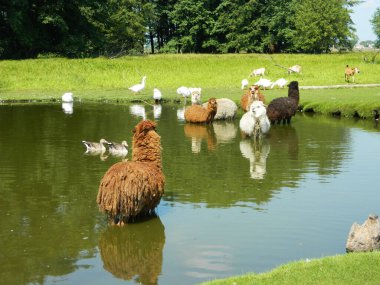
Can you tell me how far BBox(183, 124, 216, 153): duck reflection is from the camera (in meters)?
18.7

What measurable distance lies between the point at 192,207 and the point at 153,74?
39031mm

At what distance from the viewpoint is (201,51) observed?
87.2m

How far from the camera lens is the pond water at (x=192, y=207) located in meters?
8.52

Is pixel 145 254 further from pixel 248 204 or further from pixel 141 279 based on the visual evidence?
pixel 248 204

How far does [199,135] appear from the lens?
21359mm

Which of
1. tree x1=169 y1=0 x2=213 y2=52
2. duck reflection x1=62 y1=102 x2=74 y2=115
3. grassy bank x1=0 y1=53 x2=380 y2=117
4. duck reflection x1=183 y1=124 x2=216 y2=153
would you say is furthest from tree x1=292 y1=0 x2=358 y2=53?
duck reflection x1=183 y1=124 x2=216 y2=153

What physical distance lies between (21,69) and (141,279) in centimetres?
4301

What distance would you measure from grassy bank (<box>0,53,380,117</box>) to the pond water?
19.1m

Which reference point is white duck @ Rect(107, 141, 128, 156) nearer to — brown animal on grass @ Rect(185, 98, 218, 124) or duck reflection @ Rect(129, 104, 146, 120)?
brown animal on grass @ Rect(185, 98, 218, 124)

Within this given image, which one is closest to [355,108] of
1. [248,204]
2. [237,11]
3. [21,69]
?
[248,204]

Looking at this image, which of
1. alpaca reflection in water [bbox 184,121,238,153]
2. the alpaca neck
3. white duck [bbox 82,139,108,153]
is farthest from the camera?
alpaca reflection in water [bbox 184,121,238,153]

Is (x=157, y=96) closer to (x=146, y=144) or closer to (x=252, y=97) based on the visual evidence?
(x=252, y=97)

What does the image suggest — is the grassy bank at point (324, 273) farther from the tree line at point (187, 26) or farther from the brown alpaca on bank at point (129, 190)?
the tree line at point (187, 26)

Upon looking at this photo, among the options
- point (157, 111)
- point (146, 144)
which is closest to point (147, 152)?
point (146, 144)
